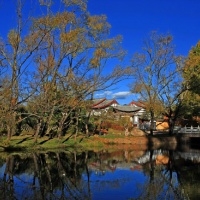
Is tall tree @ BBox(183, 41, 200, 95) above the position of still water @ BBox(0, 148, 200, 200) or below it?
above

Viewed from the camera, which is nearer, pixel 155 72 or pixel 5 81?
pixel 5 81

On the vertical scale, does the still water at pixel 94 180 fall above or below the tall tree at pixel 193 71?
below

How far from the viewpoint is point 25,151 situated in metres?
22.1

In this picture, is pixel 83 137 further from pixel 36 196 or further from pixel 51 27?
Answer: pixel 36 196

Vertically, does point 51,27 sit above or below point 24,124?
above

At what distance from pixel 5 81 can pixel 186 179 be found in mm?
13954

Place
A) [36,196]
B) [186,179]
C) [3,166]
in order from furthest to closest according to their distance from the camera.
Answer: [3,166]
[186,179]
[36,196]

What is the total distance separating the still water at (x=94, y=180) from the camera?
1023 cm

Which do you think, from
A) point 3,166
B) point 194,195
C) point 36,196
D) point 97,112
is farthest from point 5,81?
point 97,112

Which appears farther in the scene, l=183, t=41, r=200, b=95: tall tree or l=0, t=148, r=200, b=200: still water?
l=183, t=41, r=200, b=95: tall tree

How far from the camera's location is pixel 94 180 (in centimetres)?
1283

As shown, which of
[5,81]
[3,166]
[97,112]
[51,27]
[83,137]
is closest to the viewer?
[3,166]

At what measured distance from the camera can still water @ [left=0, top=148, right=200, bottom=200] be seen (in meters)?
10.2

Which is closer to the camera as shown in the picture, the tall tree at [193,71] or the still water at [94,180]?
the still water at [94,180]
